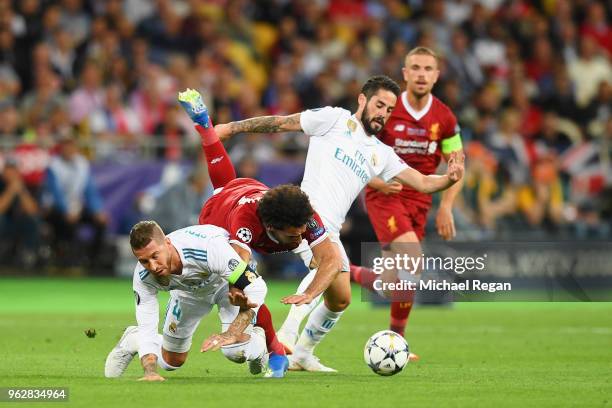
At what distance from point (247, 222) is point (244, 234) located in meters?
0.09

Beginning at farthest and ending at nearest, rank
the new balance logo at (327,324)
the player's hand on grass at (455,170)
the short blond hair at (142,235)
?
the player's hand on grass at (455,170) → the new balance logo at (327,324) → the short blond hair at (142,235)

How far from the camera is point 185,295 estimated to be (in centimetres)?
949

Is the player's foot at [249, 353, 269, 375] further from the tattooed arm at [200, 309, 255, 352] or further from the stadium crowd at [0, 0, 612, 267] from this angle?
the stadium crowd at [0, 0, 612, 267]

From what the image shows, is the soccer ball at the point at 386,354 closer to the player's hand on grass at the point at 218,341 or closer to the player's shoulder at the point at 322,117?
the player's hand on grass at the point at 218,341

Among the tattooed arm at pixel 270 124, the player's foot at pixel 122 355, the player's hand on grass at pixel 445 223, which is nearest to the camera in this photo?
the player's foot at pixel 122 355

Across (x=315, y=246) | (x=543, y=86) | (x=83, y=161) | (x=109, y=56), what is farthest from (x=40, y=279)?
(x=315, y=246)

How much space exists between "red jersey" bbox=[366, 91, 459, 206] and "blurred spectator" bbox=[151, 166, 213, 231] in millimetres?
7557

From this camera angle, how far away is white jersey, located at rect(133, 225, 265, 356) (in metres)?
8.78

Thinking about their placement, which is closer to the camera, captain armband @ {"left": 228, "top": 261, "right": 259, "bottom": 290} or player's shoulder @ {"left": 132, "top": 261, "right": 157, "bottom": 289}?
→ captain armband @ {"left": 228, "top": 261, "right": 259, "bottom": 290}

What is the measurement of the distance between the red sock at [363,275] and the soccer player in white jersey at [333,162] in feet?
4.28

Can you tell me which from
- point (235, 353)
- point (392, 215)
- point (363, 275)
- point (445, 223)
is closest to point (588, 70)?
point (392, 215)

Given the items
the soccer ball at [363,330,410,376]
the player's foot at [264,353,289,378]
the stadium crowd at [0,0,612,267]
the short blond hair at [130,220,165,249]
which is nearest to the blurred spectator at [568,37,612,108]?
the stadium crowd at [0,0,612,267]

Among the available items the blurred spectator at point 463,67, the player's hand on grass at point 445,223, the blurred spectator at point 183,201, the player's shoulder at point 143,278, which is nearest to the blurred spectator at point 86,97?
the blurred spectator at point 183,201

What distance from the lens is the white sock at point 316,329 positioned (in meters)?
10.6
